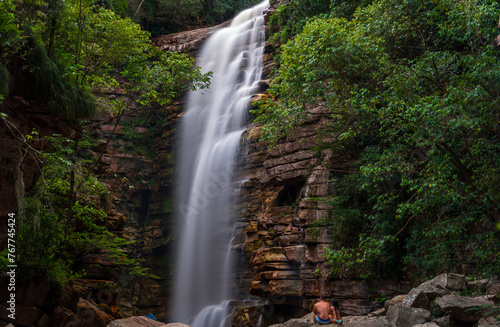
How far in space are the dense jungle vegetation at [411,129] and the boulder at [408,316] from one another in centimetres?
226

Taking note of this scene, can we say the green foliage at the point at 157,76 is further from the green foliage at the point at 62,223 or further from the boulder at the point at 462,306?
the boulder at the point at 462,306

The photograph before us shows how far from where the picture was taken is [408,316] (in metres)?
8.77

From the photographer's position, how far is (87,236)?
12719 millimetres

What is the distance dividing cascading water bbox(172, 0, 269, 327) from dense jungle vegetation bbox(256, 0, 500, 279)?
801 centimetres

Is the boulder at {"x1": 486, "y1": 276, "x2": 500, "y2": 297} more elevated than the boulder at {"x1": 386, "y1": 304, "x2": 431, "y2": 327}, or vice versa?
the boulder at {"x1": 486, "y1": 276, "x2": 500, "y2": 297}

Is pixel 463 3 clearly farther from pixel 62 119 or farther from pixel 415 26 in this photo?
pixel 62 119

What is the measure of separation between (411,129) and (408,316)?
5.38m

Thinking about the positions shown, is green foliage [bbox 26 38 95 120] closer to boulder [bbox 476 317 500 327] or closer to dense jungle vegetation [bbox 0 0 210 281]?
dense jungle vegetation [bbox 0 0 210 281]

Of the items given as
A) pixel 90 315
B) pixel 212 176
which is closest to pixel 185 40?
pixel 212 176

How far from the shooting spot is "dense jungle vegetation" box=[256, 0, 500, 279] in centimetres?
987

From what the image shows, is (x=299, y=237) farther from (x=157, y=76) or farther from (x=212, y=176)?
(x=212, y=176)

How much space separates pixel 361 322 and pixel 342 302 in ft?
10.4

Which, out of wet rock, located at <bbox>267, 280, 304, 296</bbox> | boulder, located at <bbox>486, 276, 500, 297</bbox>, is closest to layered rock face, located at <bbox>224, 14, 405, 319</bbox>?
wet rock, located at <bbox>267, 280, 304, 296</bbox>

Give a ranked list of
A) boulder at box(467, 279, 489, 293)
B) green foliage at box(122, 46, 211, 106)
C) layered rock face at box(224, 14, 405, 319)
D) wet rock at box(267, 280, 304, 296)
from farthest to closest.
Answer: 1. green foliage at box(122, 46, 211, 106)
2. wet rock at box(267, 280, 304, 296)
3. layered rock face at box(224, 14, 405, 319)
4. boulder at box(467, 279, 489, 293)
